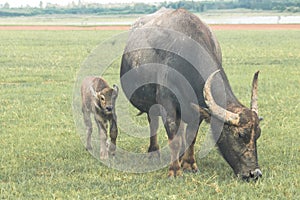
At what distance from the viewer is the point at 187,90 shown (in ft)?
25.9

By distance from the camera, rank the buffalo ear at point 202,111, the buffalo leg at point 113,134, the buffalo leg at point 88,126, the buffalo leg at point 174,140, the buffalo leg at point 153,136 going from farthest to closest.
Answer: the buffalo leg at point 88,126, the buffalo leg at point 153,136, the buffalo leg at point 113,134, the buffalo leg at point 174,140, the buffalo ear at point 202,111

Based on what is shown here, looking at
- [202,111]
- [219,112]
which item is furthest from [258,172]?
[202,111]

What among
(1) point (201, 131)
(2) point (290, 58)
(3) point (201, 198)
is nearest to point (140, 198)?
(3) point (201, 198)

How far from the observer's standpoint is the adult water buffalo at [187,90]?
738 centimetres

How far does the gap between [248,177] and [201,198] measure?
0.79 metres

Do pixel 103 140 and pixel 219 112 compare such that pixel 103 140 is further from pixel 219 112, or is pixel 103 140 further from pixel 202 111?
pixel 219 112

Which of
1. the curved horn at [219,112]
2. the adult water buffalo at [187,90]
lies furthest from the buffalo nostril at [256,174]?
the curved horn at [219,112]

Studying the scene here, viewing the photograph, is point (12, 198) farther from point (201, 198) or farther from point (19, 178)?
point (201, 198)

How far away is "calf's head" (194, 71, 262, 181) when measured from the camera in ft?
23.9

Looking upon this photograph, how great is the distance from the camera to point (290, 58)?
1073 inches

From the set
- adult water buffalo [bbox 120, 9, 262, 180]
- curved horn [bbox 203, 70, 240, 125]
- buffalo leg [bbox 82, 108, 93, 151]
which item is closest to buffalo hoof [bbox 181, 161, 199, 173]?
adult water buffalo [bbox 120, 9, 262, 180]

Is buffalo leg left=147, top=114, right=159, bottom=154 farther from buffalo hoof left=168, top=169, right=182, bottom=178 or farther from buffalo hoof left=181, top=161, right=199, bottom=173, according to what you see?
buffalo hoof left=168, top=169, right=182, bottom=178

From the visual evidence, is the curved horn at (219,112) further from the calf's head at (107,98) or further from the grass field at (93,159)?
the calf's head at (107,98)

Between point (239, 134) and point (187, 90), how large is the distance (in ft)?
3.15
